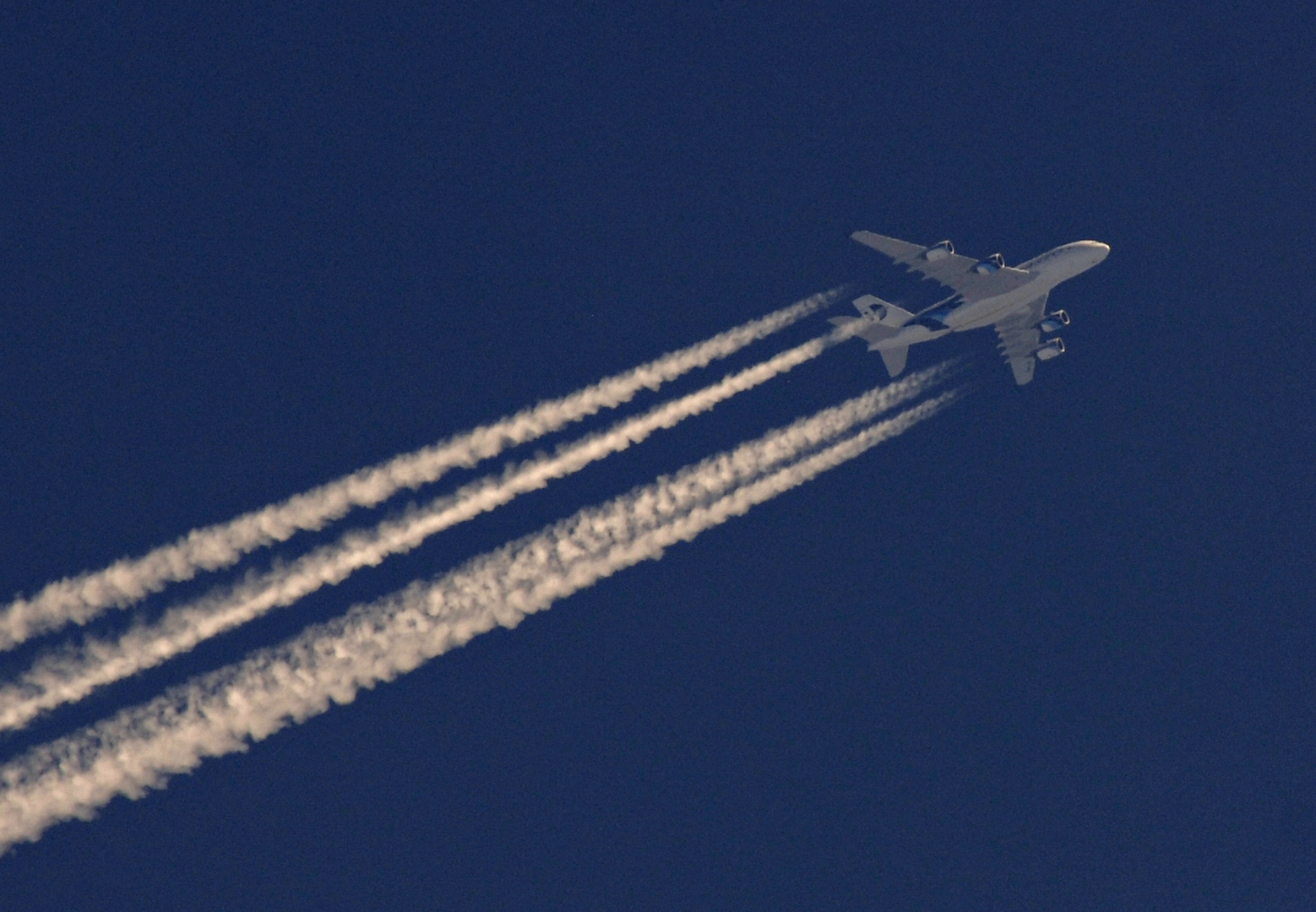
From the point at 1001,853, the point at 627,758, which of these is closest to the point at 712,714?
the point at 627,758

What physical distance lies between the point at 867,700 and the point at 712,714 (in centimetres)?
828

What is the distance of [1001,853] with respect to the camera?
8431 cm

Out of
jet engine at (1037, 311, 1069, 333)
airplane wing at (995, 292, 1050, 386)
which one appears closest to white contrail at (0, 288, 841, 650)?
airplane wing at (995, 292, 1050, 386)

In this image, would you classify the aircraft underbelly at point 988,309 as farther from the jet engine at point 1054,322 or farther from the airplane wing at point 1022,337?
the airplane wing at point 1022,337

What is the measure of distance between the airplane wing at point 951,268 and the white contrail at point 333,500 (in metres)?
4.77

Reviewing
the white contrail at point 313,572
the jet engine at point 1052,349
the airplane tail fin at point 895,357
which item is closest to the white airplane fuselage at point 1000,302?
the airplane tail fin at point 895,357

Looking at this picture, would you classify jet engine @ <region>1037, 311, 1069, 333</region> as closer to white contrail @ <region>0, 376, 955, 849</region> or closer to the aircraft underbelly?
the aircraft underbelly

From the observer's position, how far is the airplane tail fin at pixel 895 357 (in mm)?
77438

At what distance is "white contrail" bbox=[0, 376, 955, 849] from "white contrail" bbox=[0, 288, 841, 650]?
4210 millimetres

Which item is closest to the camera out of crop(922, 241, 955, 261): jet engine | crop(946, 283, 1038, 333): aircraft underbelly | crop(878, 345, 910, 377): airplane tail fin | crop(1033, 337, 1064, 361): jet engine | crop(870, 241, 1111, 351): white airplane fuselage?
crop(922, 241, 955, 261): jet engine

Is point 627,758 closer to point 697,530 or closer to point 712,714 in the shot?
point 712,714

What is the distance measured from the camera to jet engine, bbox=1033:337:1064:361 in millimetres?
80625

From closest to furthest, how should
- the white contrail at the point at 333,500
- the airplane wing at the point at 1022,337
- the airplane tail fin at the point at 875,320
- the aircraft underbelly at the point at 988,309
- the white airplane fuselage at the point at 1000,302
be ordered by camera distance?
the white contrail at the point at 333,500, the aircraft underbelly at the point at 988,309, the white airplane fuselage at the point at 1000,302, the airplane tail fin at the point at 875,320, the airplane wing at the point at 1022,337

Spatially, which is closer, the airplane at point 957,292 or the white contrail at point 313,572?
the white contrail at point 313,572
